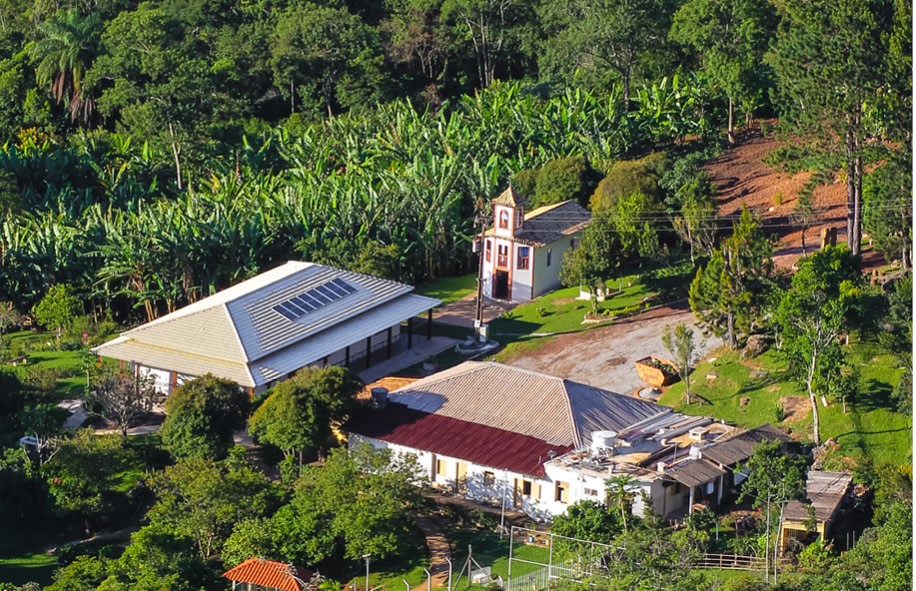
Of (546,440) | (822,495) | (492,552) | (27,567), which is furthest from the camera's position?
(546,440)

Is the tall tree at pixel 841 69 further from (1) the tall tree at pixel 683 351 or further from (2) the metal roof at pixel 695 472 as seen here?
(2) the metal roof at pixel 695 472

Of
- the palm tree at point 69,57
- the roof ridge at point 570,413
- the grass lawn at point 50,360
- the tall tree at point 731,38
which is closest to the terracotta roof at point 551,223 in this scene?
the tall tree at point 731,38

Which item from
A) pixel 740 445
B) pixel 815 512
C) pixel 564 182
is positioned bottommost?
pixel 815 512

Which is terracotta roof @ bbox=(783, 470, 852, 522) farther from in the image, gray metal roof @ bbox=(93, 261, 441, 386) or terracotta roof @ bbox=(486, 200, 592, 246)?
terracotta roof @ bbox=(486, 200, 592, 246)

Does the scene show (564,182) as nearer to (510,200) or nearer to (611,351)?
(510,200)

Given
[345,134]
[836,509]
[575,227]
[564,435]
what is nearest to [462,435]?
[564,435]

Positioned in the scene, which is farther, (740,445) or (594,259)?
(594,259)

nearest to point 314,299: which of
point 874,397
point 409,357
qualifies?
point 409,357

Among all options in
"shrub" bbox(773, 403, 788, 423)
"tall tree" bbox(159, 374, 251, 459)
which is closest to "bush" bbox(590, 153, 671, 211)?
"shrub" bbox(773, 403, 788, 423)
